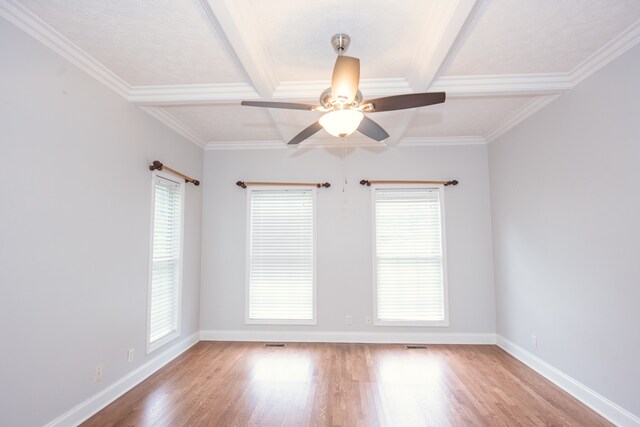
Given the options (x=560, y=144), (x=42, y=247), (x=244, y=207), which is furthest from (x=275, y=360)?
(x=560, y=144)

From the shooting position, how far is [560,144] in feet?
9.79

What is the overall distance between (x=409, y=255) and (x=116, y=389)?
3466mm

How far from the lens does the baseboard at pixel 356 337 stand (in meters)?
4.20

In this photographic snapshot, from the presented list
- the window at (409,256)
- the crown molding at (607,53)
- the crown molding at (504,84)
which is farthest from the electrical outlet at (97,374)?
the crown molding at (607,53)

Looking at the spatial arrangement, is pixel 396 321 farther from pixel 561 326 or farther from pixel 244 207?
pixel 244 207

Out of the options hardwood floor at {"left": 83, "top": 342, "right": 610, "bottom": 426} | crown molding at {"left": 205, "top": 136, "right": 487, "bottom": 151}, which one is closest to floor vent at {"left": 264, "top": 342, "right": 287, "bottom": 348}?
hardwood floor at {"left": 83, "top": 342, "right": 610, "bottom": 426}

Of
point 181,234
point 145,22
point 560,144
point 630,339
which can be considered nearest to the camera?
point 145,22

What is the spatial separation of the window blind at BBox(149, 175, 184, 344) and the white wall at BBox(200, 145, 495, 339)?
0.64 meters

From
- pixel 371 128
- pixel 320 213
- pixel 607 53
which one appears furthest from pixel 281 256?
pixel 607 53

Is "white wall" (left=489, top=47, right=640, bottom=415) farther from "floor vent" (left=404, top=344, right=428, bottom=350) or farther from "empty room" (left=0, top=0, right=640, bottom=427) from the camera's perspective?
"floor vent" (left=404, top=344, right=428, bottom=350)

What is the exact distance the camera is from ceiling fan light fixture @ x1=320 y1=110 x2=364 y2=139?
203 centimetres

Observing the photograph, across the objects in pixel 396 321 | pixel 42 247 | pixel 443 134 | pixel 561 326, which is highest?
pixel 443 134

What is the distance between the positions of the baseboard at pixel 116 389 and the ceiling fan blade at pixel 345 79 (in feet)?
9.34

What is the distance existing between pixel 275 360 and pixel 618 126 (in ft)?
12.2
